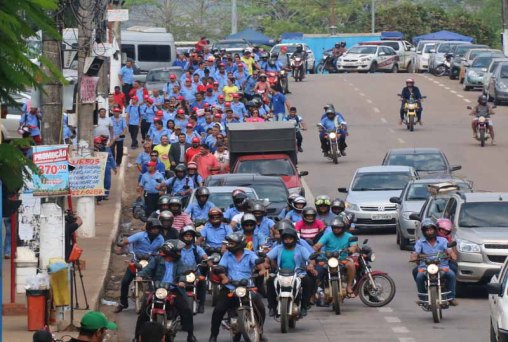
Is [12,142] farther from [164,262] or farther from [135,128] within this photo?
[135,128]

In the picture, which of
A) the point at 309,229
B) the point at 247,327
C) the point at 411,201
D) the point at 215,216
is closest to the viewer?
the point at 247,327

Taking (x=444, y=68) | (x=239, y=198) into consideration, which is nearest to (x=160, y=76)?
(x=444, y=68)

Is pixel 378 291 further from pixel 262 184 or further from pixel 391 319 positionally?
pixel 262 184

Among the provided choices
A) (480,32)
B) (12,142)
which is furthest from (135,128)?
(480,32)

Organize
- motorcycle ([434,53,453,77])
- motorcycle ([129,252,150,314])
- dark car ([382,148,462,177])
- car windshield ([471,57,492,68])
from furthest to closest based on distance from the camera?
motorcycle ([434,53,453,77])
car windshield ([471,57,492,68])
dark car ([382,148,462,177])
motorcycle ([129,252,150,314])

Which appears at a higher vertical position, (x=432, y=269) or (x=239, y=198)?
(x=239, y=198)

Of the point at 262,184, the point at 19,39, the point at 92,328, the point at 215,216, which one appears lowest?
the point at 262,184

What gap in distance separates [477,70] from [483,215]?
126ft

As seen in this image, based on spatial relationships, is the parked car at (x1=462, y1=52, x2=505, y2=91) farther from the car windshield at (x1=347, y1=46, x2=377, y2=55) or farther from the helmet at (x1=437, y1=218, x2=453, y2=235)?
the helmet at (x1=437, y1=218, x2=453, y2=235)

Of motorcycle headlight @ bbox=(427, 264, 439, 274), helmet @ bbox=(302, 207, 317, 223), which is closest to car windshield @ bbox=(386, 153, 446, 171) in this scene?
helmet @ bbox=(302, 207, 317, 223)

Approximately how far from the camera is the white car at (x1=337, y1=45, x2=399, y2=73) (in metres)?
72.4

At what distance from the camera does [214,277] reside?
761 inches

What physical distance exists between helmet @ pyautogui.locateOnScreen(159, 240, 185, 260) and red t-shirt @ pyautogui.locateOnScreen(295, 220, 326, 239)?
406cm

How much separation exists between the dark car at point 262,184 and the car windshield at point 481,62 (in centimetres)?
3219
